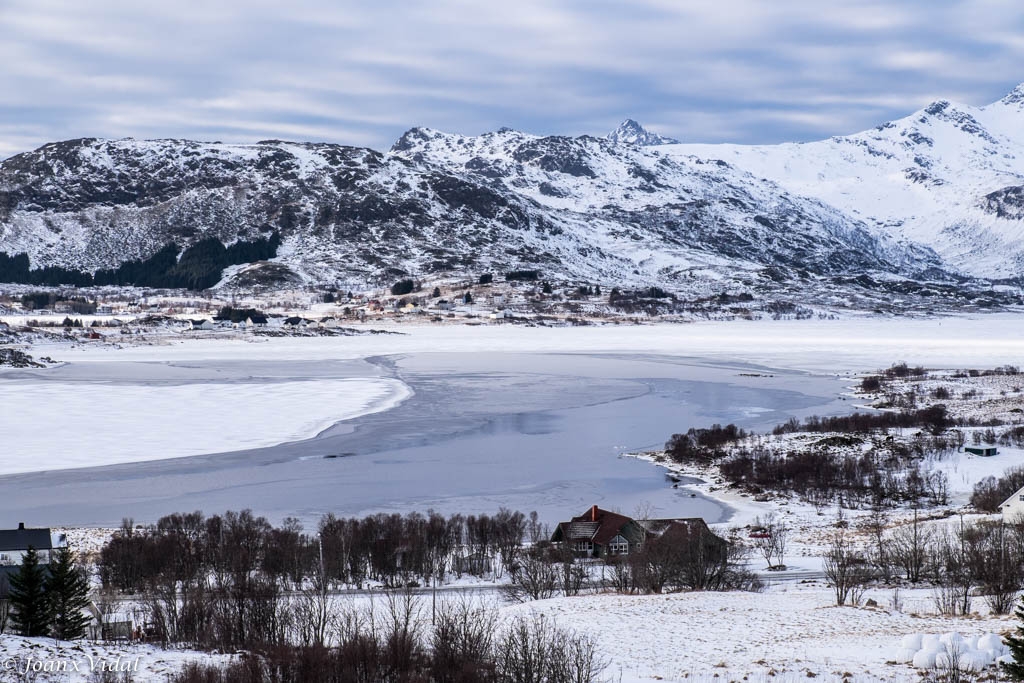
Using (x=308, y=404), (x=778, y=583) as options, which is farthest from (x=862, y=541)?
(x=308, y=404)

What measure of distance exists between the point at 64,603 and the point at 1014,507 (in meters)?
39.1

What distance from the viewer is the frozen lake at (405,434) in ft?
167

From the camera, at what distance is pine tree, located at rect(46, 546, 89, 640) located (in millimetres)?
27391

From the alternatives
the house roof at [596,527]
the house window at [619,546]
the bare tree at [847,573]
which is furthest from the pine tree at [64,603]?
the bare tree at [847,573]

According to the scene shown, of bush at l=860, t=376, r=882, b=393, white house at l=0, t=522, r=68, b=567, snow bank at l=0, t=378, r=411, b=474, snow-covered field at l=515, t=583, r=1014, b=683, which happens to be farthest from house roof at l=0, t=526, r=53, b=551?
bush at l=860, t=376, r=882, b=393

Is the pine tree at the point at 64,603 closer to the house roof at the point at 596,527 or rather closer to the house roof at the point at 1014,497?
the house roof at the point at 596,527

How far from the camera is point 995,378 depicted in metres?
105

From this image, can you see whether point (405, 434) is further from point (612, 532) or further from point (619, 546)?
point (619, 546)

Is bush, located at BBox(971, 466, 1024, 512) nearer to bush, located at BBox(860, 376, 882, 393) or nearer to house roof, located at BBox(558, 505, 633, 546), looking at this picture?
house roof, located at BBox(558, 505, 633, 546)

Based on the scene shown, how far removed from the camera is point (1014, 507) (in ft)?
149

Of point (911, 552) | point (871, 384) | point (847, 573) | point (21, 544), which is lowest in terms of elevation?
point (911, 552)

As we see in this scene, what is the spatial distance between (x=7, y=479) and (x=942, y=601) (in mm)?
46359

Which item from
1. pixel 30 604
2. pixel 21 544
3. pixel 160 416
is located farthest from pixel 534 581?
pixel 160 416

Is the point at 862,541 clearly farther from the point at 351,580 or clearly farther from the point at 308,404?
the point at 308,404
